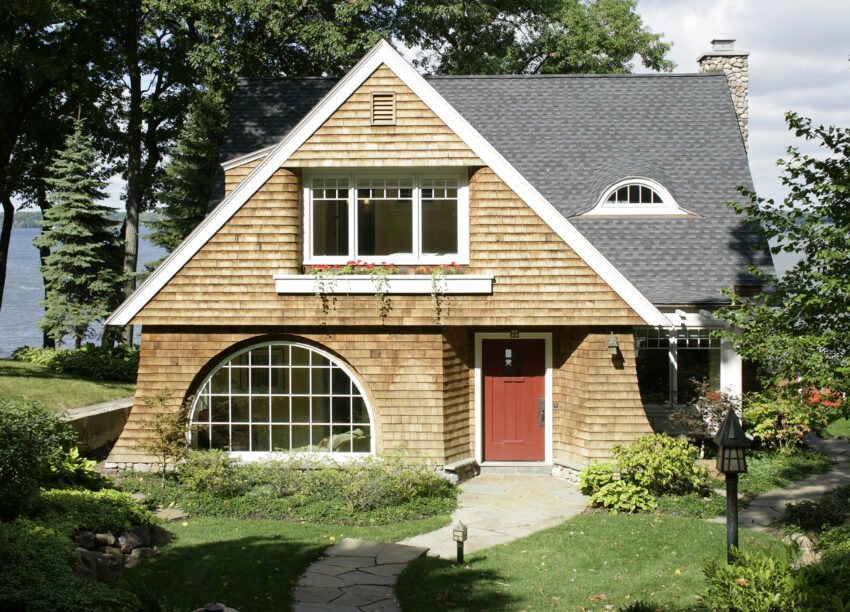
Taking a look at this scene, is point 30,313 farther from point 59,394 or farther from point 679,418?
point 679,418

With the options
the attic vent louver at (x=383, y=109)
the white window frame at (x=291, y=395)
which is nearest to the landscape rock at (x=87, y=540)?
the white window frame at (x=291, y=395)

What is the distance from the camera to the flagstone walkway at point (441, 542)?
7.62 meters

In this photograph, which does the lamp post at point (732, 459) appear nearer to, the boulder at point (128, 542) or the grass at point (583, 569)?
the grass at point (583, 569)

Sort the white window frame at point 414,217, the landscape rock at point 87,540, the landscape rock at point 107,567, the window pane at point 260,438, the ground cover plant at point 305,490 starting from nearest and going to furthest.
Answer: the landscape rock at point 107,567 → the landscape rock at point 87,540 → the ground cover plant at point 305,490 → the white window frame at point 414,217 → the window pane at point 260,438

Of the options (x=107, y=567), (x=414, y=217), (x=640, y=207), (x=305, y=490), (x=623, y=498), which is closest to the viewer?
(x=107, y=567)

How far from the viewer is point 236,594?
7.48 meters

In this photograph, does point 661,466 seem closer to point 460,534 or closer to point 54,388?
point 460,534

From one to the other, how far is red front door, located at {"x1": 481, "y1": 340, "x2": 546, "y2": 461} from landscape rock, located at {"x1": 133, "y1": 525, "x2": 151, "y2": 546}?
6.14 m

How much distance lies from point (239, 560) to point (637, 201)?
1125cm

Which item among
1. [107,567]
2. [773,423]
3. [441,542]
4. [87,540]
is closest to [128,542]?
[87,540]

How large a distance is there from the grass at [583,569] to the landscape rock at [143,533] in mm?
3079

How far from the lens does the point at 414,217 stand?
12.6m

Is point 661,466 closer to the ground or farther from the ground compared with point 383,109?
closer to the ground

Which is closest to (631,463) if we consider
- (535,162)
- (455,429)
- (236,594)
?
(455,429)
